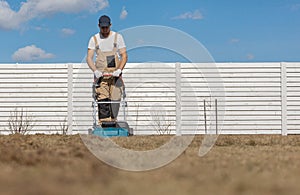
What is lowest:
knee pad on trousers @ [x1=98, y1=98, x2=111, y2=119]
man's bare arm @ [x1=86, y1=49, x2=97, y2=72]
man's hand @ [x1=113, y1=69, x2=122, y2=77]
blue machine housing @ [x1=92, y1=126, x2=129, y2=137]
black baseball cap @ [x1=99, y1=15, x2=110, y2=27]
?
blue machine housing @ [x1=92, y1=126, x2=129, y2=137]

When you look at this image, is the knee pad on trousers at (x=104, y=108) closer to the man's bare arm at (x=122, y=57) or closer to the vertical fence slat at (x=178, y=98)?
the man's bare arm at (x=122, y=57)

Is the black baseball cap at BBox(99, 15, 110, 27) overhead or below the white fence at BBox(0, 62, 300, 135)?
overhead

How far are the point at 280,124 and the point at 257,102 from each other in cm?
80

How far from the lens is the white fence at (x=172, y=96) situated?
13195 millimetres

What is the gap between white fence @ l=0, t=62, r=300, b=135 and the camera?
13.2 meters

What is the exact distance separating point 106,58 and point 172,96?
5.69 m

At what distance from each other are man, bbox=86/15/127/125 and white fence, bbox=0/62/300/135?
498 centimetres

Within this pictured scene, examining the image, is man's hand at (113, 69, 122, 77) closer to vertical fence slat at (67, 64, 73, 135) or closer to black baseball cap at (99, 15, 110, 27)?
black baseball cap at (99, 15, 110, 27)

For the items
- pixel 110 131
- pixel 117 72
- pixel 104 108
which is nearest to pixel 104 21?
pixel 117 72

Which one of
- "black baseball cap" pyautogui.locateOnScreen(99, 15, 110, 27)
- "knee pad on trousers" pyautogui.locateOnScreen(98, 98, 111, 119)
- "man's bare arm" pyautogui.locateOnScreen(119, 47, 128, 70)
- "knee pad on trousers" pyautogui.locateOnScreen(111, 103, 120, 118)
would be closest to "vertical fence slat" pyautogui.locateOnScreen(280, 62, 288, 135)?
"knee pad on trousers" pyautogui.locateOnScreen(111, 103, 120, 118)

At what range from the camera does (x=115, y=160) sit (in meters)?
3.50

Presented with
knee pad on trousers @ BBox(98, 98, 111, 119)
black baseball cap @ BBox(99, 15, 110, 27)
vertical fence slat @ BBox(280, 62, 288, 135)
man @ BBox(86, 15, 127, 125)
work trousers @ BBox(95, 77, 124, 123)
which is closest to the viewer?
black baseball cap @ BBox(99, 15, 110, 27)

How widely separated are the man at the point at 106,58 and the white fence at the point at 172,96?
4.98 meters

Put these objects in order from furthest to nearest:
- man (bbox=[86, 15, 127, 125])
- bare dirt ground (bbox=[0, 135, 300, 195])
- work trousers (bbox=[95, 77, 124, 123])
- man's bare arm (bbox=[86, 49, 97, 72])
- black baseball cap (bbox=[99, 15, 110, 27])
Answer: work trousers (bbox=[95, 77, 124, 123])
man's bare arm (bbox=[86, 49, 97, 72])
man (bbox=[86, 15, 127, 125])
black baseball cap (bbox=[99, 15, 110, 27])
bare dirt ground (bbox=[0, 135, 300, 195])
